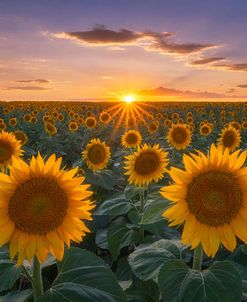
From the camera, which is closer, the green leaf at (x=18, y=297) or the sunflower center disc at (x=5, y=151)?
the green leaf at (x=18, y=297)

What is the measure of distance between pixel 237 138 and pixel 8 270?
27.8 ft

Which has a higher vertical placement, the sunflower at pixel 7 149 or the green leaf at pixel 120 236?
the sunflower at pixel 7 149

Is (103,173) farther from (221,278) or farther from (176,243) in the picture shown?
(221,278)

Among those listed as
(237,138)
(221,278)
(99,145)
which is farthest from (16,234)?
(237,138)

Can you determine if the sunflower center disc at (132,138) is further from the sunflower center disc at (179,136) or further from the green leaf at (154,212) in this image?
the green leaf at (154,212)

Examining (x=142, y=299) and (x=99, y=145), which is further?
(x=99, y=145)

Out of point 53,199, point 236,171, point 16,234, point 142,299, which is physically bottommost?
point 142,299

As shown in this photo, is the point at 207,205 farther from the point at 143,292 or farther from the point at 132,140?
the point at 132,140

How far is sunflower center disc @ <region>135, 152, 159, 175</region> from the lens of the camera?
6.09 m

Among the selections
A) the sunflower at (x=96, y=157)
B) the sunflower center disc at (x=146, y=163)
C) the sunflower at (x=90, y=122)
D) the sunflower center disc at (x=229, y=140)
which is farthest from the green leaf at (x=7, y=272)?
the sunflower at (x=90, y=122)

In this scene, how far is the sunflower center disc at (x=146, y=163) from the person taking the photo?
6.09 m

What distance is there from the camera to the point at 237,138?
34.3ft

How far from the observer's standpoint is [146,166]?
612cm

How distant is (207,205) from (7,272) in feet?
4.71
